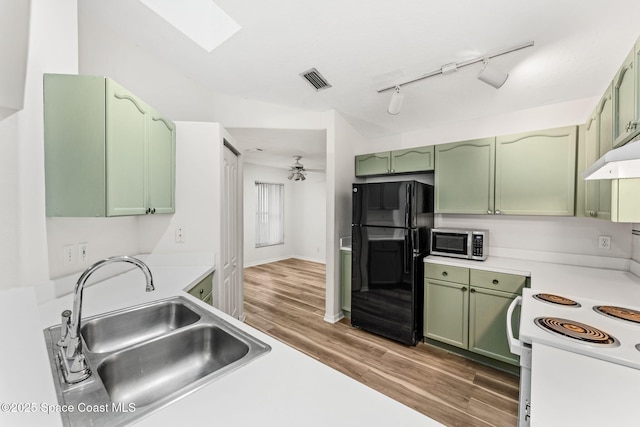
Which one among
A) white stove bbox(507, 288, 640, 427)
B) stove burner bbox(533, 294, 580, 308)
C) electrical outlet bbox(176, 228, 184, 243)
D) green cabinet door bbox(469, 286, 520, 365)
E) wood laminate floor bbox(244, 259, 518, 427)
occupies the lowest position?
wood laminate floor bbox(244, 259, 518, 427)

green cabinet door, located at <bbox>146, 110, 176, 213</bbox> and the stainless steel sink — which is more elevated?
green cabinet door, located at <bbox>146, 110, 176, 213</bbox>

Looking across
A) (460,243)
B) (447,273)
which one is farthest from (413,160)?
(447,273)

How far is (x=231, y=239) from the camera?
262cm

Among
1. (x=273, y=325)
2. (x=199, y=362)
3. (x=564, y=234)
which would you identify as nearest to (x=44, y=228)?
(x=199, y=362)

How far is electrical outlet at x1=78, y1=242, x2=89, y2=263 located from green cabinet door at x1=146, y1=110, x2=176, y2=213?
0.43 metres

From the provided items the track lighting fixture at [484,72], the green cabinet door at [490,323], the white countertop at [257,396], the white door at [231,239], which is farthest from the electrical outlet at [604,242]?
the white door at [231,239]

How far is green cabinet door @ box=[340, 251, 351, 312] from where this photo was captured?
3045mm

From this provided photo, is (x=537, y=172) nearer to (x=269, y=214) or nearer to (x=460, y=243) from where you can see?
(x=460, y=243)

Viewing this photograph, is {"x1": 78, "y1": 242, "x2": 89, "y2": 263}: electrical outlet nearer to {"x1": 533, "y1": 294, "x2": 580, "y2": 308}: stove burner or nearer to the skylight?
the skylight

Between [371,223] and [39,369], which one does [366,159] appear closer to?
[371,223]

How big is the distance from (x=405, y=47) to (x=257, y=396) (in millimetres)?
2153

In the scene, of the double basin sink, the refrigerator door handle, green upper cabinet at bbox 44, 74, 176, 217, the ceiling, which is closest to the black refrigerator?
the refrigerator door handle

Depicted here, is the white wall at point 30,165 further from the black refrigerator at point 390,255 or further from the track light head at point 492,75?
the track light head at point 492,75

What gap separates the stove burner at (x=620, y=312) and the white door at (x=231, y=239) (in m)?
2.50
